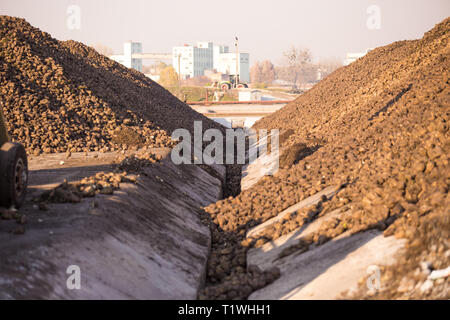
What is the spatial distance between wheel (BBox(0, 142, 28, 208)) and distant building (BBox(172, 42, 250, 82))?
165 m

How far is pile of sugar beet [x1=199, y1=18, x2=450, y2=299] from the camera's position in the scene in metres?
6.28

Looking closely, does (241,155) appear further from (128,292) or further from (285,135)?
(128,292)

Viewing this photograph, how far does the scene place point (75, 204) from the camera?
839 cm

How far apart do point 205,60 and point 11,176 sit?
613ft

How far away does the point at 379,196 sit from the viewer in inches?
331

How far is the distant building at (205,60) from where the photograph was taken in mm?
174625

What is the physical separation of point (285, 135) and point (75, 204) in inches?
630

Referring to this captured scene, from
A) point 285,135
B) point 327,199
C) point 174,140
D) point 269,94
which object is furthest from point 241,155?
point 269,94

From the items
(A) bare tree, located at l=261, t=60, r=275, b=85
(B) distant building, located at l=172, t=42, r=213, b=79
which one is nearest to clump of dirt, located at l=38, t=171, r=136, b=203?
(A) bare tree, located at l=261, t=60, r=275, b=85

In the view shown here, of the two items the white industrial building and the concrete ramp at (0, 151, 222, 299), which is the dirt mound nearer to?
the concrete ramp at (0, 151, 222, 299)

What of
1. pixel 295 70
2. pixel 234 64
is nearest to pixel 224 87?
pixel 295 70

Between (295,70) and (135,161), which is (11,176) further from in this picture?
(295,70)

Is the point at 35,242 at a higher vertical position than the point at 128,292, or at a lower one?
higher

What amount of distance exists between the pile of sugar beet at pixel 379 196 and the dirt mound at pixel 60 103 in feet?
17.2
